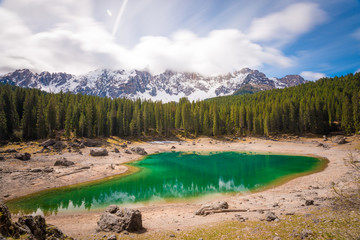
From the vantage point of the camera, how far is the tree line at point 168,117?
2434 inches

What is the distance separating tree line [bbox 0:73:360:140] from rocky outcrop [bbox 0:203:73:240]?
6489 cm

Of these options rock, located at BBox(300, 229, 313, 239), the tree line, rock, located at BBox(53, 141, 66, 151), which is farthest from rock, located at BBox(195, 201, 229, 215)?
the tree line

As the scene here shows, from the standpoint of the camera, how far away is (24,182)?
80.3 ft

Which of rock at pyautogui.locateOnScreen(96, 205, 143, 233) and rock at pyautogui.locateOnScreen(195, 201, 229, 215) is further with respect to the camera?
rock at pyautogui.locateOnScreen(195, 201, 229, 215)

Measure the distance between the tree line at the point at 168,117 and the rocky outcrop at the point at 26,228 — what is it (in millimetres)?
64895

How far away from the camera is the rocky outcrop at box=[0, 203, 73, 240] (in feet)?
21.6

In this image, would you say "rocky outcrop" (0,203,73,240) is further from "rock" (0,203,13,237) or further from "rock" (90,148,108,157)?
"rock" (90,148,108,157)

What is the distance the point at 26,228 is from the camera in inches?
298

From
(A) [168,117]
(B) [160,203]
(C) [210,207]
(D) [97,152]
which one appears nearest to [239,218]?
(C) [210,207]

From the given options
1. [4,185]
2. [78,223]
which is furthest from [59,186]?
[78,223]

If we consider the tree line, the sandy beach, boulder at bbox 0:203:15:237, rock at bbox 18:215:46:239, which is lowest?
the sandy beach

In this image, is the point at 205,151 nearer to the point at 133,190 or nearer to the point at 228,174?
the point at 228,174

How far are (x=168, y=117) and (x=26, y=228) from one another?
85.8m

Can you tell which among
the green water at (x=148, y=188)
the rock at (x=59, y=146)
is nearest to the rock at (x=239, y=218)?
the green water at (x=148, y=188)
